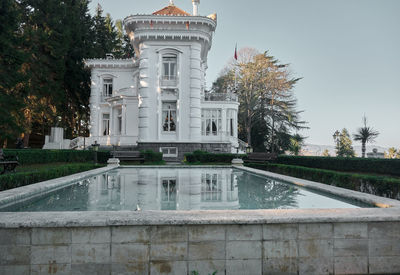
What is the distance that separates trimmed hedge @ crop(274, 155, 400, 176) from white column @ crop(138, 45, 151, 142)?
12.1 m

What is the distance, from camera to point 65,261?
10.9 ft

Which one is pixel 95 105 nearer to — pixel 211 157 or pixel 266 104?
pixel 211 157

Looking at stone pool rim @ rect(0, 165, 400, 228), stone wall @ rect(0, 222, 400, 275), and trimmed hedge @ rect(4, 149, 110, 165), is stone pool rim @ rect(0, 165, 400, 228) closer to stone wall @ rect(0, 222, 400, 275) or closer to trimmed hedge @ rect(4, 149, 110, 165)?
stone wall @ rect(0, 222, 400, 275)

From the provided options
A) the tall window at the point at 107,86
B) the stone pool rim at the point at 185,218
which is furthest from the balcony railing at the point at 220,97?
the stone pool rim at the point at 185,218

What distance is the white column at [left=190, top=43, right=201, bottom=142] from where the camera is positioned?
2356cm

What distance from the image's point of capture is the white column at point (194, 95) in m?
23.6

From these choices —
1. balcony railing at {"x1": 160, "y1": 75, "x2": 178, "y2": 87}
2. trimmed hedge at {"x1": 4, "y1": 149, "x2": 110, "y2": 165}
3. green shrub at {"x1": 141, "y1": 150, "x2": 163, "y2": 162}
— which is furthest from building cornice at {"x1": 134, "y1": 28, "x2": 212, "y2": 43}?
trimmed hedge at {"x1": 4, "y1": 149, "x2": 110, "y2": 165}

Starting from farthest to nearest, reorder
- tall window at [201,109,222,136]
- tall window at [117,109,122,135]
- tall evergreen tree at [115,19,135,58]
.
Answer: tall evergreen tree at [115,19,135,58], tall window at [117,109,122,135], tall window at [201,109,222,136]

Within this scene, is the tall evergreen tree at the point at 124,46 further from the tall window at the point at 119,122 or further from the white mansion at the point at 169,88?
the white mansion at the point at 169,88

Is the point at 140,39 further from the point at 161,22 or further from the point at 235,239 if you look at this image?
the point at 235,239

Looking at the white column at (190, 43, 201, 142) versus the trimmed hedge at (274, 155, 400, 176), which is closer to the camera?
the trimmed hedge at (274, 155, 400, 176)

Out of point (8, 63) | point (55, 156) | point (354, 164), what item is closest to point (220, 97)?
point (354, 164)

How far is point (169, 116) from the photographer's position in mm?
24000

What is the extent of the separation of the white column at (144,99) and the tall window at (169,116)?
4.56 feet
